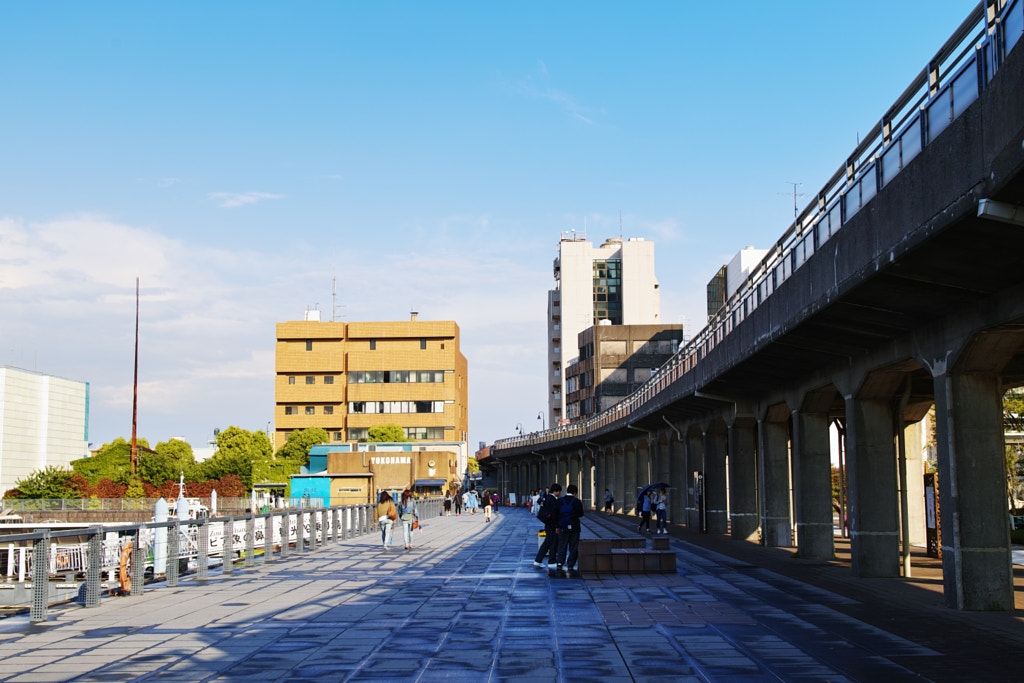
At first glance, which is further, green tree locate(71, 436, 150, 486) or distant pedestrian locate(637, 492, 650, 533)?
green tree locate(71, 436, 150, 486)

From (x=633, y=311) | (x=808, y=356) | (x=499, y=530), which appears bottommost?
(x=499, y=530)

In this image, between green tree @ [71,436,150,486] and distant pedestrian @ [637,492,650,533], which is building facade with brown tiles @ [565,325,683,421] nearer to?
green tree @ [71,436,150,486]

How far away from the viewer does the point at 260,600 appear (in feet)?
49.2

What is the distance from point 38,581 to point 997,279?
12.3m

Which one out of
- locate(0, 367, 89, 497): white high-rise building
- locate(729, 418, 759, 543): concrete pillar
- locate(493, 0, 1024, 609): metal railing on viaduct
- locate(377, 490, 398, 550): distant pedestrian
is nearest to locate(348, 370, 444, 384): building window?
locate(0, 367, 89, 497): white high-rise building

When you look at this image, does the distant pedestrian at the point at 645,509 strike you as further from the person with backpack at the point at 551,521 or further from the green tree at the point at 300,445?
the green tree at the point at 300,445

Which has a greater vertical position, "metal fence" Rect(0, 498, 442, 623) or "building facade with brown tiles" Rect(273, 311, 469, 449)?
"building facade with brown tiles" Rect(273, 311, 469, 449)

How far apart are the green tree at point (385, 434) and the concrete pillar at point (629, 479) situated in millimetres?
53454

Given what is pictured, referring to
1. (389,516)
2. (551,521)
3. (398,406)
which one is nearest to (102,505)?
(389,516)

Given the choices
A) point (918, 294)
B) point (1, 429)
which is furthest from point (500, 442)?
point (1, 429)

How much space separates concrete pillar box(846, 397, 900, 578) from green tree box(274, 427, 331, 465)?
313ft

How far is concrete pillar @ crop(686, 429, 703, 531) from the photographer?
37.9 m

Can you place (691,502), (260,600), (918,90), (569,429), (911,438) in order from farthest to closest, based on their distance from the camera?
1. (569,429)
2. (691,502)
3. (911,438)
4. (260,600)
5. (918,90)

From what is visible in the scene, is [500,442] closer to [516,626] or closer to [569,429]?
[569,429]
